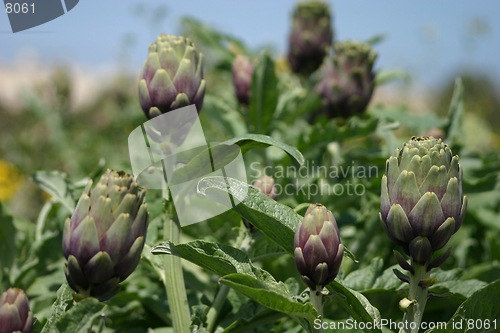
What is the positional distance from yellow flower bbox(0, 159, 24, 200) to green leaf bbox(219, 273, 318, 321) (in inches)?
93.1

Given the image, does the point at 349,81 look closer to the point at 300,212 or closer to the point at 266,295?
the point at 300,212

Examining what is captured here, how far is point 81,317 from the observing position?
0.47 meters

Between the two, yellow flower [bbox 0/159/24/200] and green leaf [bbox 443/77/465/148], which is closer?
green leaf [bbox 443/77/465/148]

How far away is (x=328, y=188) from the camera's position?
1.06m

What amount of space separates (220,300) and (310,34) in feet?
3.02

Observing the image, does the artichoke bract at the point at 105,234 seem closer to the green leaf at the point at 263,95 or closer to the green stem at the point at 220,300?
the green stem at the point at 220,300

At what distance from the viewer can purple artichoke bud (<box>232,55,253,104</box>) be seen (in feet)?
3.82

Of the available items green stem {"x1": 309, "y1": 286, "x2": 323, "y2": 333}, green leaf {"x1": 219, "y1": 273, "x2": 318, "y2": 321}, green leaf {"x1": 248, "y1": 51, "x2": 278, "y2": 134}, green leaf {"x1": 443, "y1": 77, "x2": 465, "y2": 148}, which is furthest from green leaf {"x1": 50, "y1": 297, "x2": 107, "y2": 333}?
green leaf {"x1": 443, "y1": 77, "x2": 465, "y2": 148}

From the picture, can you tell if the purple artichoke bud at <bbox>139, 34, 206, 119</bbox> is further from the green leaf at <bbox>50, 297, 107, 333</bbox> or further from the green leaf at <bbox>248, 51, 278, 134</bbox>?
the green leaf at <bbox>248, 51, 278, 134</bbox>

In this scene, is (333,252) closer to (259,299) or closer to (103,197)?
(259,299)

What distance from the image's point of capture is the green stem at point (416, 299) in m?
0.55

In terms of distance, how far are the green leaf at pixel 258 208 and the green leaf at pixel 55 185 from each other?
0.39 m

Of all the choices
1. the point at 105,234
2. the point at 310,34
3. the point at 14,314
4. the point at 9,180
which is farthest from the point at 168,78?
the point at 9,180

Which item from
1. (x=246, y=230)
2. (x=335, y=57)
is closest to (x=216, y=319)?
(x=246, y=230)
